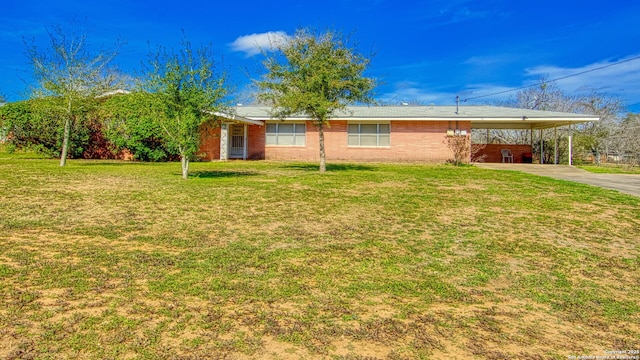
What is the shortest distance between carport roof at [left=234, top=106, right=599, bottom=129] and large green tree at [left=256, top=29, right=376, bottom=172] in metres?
5.85

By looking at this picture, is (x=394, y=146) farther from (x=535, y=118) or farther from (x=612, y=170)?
(x=612, y=170)

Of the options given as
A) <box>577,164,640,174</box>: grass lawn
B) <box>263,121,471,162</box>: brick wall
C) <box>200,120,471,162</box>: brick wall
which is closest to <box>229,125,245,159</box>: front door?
<box>200,120,471,162</box>: brick wall

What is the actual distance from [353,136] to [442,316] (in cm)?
2017

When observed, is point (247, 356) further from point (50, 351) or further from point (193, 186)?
point (193, 186)

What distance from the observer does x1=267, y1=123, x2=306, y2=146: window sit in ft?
77.6

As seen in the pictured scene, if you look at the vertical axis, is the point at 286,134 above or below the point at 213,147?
above

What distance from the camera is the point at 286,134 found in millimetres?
23812

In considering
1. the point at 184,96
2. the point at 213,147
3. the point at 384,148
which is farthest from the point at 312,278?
the point at 384,148

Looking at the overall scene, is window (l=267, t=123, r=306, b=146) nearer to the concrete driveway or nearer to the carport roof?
the carport roof

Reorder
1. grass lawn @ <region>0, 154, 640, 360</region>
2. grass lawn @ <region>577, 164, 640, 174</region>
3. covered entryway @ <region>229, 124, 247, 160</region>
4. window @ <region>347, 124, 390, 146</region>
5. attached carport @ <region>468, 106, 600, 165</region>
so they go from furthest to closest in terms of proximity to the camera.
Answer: covered entryway @ <region>229, 124, 247, 160</region> < window @ <region>347, 124, 390, 146</region> < attached carport @ <region>468, 106, 600, 165</region> < grass lawn @ <region>577, 164, 640, 174</region> < grass lawn @ <region>0, 154, 640, 360</region>

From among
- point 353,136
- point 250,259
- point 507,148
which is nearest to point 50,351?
point 250,259

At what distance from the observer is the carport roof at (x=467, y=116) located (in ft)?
68.1

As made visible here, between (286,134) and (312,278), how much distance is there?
19992 millimetres

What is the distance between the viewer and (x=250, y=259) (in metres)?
4.77
